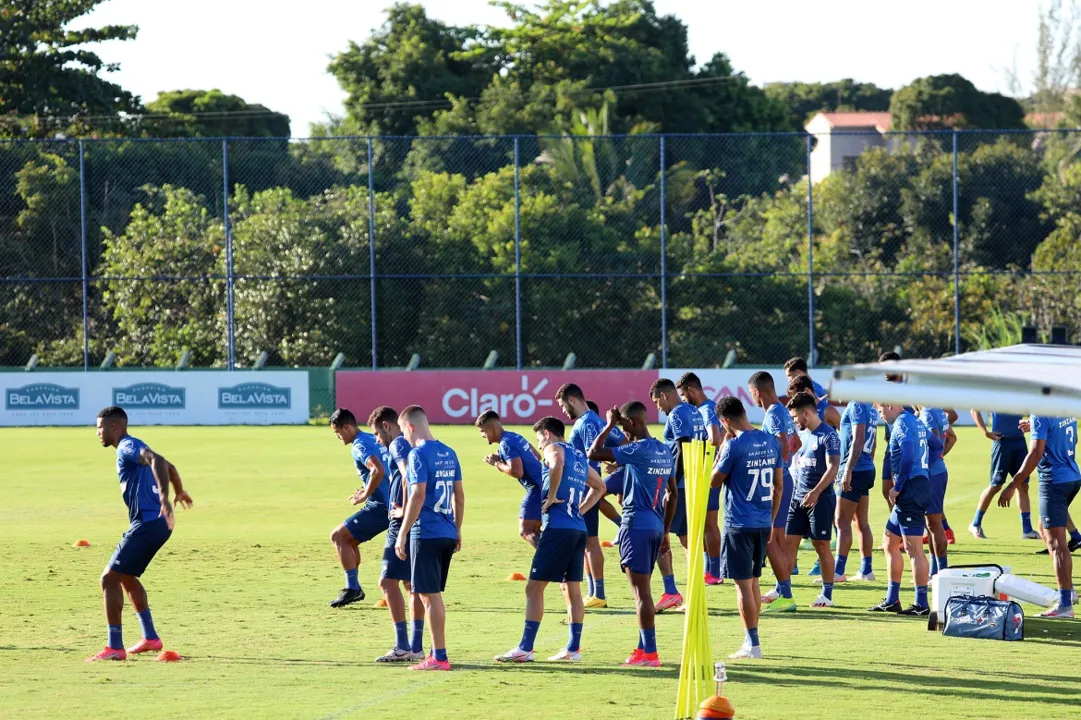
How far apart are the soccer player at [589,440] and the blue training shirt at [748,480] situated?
4.15 feet

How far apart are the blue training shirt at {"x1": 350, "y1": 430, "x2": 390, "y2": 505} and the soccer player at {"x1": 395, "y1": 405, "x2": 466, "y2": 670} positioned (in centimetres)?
236

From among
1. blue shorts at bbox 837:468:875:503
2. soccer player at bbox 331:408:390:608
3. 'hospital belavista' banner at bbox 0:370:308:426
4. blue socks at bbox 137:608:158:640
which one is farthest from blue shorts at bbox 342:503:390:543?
'hospital belavista' banner at bbox 0:370:308:426

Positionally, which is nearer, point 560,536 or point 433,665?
point 433,665

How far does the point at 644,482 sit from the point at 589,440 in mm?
1558

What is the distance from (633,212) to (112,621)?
34.7 m

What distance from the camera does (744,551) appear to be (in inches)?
460

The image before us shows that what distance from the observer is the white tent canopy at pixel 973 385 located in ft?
19.9

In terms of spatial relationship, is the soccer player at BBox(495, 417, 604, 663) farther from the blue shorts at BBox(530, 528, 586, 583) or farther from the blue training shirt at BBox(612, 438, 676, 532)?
the blue training shirt at BBox(612, 438, 676, 532)

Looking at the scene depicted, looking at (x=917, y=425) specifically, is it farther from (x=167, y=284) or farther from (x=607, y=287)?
(x=167, y=284)

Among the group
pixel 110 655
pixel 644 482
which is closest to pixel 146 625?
pixel 110 655

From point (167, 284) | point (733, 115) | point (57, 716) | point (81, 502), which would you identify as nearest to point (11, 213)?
point (167, 284)

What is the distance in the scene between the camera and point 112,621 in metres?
11.9

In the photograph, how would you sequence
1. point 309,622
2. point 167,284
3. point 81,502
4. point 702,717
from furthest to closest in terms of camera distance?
point 167,284, point 81,502, point 309,622, point 702,717

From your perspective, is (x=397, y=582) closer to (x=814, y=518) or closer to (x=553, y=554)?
(x=553, y=554)
